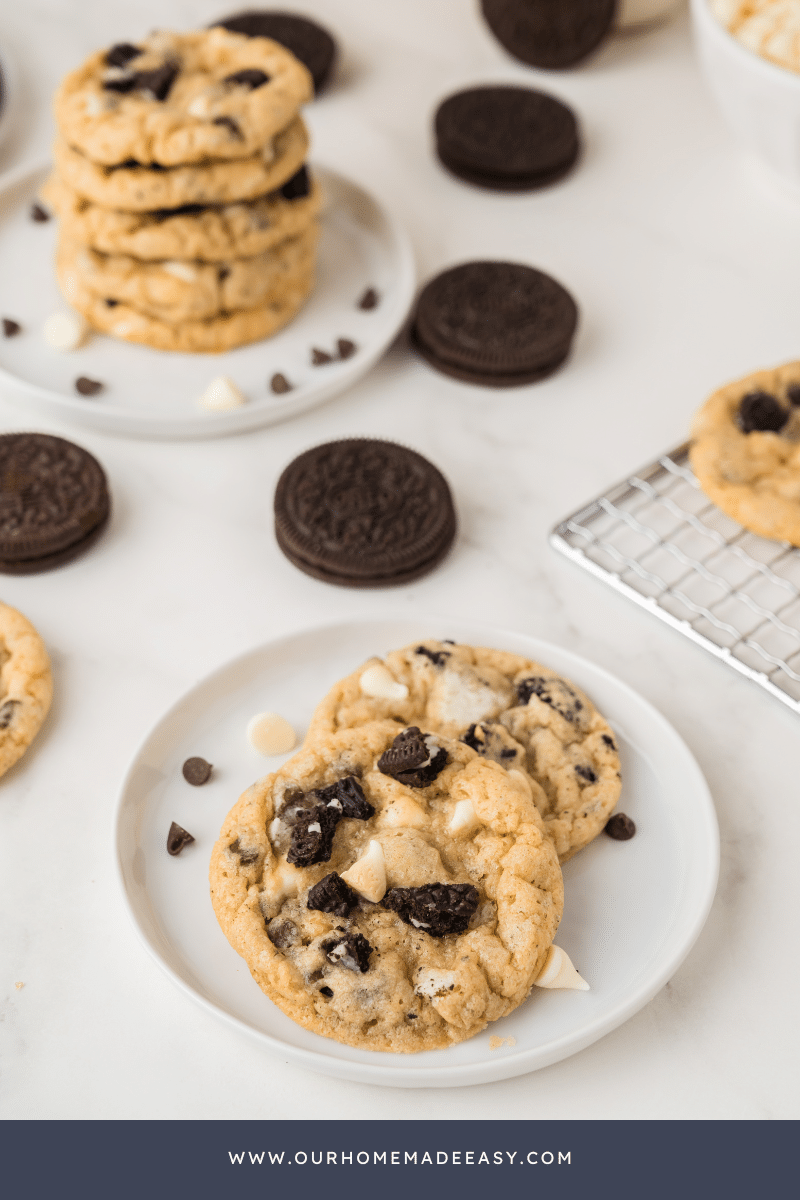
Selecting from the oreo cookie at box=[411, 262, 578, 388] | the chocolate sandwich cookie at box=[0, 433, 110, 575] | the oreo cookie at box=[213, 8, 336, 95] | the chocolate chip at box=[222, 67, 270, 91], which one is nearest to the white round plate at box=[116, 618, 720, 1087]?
the chocolate sandwich cookie at box=[0, 433, 110, 575]

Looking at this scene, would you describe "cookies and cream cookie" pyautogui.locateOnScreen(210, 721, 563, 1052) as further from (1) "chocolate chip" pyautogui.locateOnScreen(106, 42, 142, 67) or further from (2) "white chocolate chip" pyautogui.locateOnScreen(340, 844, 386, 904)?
(1) "chocolate chip" pyautogui.locateOnScreen(106, 42, 142, 67)

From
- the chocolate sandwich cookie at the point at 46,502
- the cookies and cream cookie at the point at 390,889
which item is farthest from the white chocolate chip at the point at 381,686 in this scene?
the chocolate sandwich cookie at the point at 46,502

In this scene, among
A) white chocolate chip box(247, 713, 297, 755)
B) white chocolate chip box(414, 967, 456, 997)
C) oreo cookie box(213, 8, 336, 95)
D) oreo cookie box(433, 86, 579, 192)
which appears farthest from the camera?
oreo cookie box(213, 8, 336, 95)

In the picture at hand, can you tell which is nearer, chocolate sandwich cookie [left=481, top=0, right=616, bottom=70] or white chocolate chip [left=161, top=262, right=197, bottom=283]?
white chocolate chip [left=161, top=262, right=197, bottom=283]

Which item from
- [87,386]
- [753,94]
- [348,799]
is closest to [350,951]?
[348,799]

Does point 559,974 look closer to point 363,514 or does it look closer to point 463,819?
point 463,819

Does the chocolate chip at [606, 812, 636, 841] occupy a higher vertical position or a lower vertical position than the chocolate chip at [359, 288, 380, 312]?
lower
